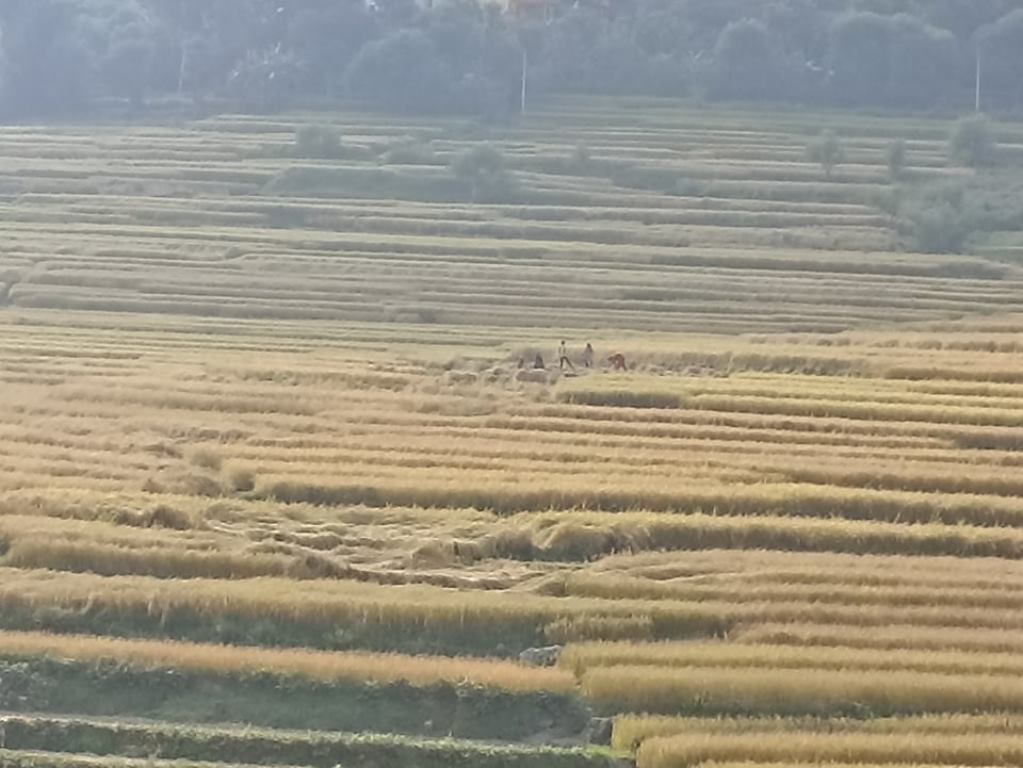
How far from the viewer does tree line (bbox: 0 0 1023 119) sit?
76.4 metres

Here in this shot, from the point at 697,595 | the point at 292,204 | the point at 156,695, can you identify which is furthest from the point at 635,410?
the point at 292,204

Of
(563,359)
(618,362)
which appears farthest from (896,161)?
(563,359)

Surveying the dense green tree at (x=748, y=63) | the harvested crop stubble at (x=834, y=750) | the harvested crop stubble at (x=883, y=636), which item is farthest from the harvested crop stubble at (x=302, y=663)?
the dense green tree at (x=748, y=63)

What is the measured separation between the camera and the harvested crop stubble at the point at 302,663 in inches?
627

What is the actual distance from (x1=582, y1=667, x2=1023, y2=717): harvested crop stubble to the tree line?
62.5 meters

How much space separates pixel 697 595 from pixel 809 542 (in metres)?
3.08

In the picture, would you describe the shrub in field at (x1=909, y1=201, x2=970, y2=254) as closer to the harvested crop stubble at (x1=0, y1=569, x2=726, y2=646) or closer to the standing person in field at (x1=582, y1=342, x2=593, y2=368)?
the standing person in field at (x1=582, y1=342, x2=593, y2=368)

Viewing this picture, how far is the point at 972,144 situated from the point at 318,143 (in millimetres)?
28691

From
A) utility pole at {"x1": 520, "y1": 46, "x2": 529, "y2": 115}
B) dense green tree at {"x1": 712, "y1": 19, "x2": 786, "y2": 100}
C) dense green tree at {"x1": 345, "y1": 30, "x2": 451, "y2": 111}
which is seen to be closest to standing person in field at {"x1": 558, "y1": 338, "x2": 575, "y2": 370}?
utility pole at {"x1": 520, "y1": 46, "x2": 529, "y2": 115}

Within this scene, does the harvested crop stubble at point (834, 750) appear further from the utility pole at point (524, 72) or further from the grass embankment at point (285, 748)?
the utility pole at point (524, 72)

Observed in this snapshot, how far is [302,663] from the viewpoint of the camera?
1628 cm

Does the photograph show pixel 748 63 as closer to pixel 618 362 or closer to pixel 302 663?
pixel 618 362

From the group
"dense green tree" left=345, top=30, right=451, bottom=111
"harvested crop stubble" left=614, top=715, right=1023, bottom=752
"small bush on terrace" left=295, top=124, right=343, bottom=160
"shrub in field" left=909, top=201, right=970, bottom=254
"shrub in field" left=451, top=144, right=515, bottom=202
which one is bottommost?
"harvested crop stubble" left=614, top=715, right=1023, bottom=752

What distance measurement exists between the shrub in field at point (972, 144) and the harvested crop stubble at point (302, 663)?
5391cm
